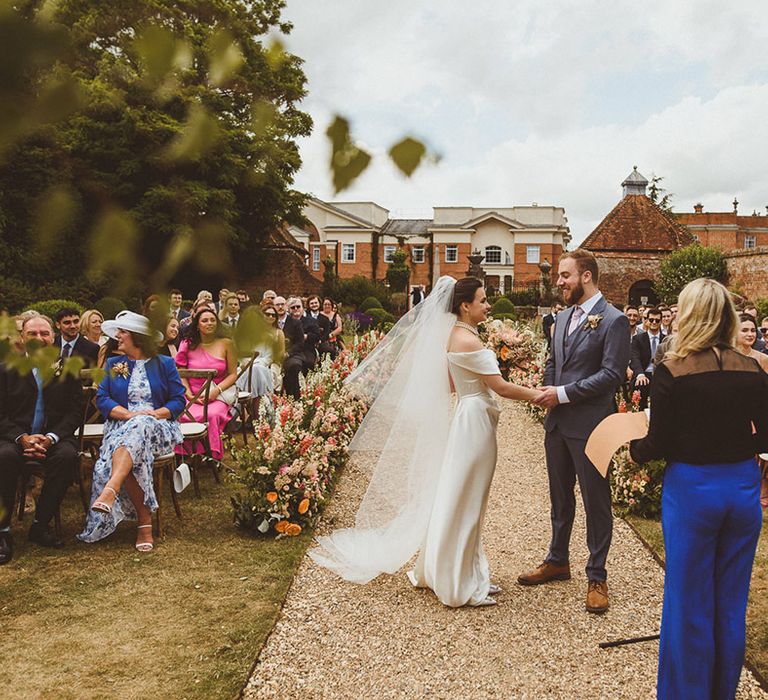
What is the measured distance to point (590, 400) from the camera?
4355 millimetres

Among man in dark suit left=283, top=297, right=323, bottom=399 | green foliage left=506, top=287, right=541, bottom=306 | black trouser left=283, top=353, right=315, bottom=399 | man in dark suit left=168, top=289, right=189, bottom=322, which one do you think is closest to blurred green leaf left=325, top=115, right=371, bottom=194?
man in dark suit left=168, top=289, right=189, bottom=322

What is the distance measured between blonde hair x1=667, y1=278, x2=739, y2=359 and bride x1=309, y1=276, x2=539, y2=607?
55.2 inches

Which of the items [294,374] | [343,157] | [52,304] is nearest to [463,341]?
[52,304]

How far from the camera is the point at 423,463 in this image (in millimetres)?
4742

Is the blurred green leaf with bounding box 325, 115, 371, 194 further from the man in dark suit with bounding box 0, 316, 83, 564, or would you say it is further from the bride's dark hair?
the man in dark suit with bounding box 0, 316, 83, 564

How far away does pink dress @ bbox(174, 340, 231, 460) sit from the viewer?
7.00 m

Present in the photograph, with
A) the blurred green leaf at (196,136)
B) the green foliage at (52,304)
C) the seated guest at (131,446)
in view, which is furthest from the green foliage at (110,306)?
the seated guest at (131,446)

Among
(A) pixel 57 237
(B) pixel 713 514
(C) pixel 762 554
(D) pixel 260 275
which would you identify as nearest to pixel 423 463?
(B) pixel 713 514

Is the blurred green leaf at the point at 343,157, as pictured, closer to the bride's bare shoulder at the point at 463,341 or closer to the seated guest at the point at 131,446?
the bride's bare shoulder at the point at 463,341

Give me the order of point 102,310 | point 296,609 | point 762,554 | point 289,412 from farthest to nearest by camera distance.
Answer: point 289,412 → point 762,554 → point 296,609 → point 102,310

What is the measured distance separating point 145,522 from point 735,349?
14.4ft

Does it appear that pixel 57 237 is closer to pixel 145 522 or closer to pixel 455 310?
pixel 455 310

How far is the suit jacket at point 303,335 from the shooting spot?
28.7ft

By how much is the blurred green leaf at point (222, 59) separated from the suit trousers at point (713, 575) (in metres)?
2.71
